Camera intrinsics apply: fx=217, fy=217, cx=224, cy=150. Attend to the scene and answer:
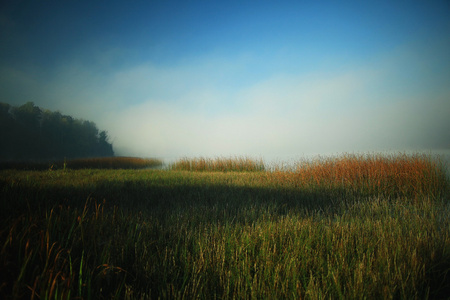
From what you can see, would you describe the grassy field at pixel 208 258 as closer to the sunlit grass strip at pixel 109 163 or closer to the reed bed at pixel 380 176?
the reed bed at pixel 380 176

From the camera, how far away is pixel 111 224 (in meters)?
2.81

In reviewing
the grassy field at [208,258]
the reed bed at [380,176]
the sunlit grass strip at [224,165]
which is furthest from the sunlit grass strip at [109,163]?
the reed bed at [380,176]

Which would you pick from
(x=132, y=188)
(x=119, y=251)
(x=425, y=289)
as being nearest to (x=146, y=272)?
(x=119, y=251)

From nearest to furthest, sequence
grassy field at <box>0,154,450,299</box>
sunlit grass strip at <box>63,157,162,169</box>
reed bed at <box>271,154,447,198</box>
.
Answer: grassy field at <box>0,154,450,299</box> → reed bed at <box>271,154,447,198</box> → sunlit grass strip at <box>63,157,162,169</box>

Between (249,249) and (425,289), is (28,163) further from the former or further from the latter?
(425,289)

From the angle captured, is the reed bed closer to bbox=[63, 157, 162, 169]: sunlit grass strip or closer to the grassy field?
the grassy field

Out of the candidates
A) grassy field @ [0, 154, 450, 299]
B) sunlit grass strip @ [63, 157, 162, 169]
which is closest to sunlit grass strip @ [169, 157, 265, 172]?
sunlit grass strip @ [63, 157, 162, 169]

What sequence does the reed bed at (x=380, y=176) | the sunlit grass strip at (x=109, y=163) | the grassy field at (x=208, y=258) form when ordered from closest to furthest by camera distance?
1. the grassy field at (x=208, y=258)
2. the reed bed at (x=380, y=176)
3. the sunlit grass strip at (x=109, y=163)

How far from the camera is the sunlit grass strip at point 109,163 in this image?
15.8 m

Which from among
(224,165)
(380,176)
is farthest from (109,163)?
(380,176)

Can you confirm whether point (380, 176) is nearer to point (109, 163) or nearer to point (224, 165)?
point (224, 165)

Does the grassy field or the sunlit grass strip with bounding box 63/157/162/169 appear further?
the sunlit grass strip with bounding box 63/157/162/169

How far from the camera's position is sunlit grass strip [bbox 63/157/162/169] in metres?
15.8

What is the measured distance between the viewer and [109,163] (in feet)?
58.4
